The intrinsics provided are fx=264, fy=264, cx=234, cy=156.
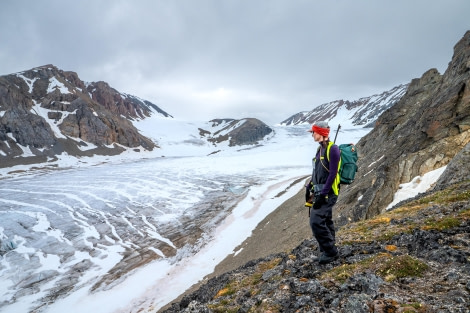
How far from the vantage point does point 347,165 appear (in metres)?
6.71

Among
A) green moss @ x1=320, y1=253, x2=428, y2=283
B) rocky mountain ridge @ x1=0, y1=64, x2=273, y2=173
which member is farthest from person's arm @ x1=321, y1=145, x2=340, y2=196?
rocky mountain ridge @ x1=0, y1=64, x2=273, y2=173

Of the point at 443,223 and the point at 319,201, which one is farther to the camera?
the point at 443,223

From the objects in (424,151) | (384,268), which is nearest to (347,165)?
(384,268)

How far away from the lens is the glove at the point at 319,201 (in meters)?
6.73

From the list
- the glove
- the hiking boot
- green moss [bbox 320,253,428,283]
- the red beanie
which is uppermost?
the red beanie

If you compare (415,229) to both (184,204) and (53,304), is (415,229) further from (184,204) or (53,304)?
(184,204)

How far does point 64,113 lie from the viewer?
476 ft

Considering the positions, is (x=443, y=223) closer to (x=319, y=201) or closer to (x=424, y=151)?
Result: (x=319, y=201)

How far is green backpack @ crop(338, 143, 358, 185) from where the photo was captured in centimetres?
666

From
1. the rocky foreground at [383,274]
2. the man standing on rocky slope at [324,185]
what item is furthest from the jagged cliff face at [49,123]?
the man standing on rocky slope at [324,185]

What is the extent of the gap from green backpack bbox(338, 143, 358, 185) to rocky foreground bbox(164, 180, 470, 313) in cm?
213

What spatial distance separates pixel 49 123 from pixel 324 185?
6323 inches

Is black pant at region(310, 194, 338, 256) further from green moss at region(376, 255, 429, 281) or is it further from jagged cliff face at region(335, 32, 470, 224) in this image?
jagged cliff face at region(335, 32, 470, 224)

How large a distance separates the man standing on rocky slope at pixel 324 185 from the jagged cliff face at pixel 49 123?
11840 cm
